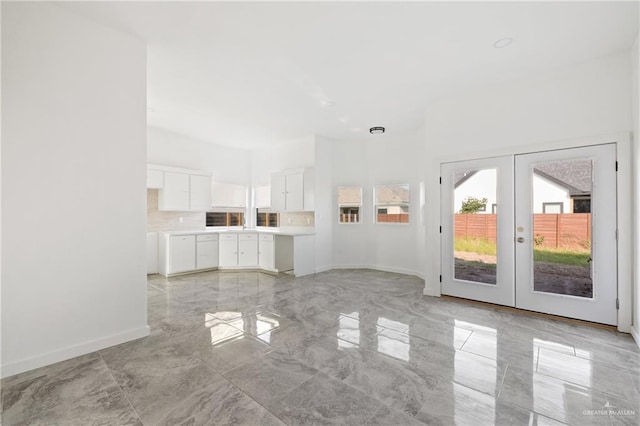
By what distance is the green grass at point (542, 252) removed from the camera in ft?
11.0

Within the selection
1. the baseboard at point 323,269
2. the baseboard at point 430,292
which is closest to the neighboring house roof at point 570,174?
the baseboard at point 430,292

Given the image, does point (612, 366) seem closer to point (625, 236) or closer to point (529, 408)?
point (529, 408)

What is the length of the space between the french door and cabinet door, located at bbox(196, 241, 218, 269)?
497 cm

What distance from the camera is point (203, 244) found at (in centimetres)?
633

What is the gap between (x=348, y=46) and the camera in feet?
10.0

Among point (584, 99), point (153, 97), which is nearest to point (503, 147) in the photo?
point (584, 99)

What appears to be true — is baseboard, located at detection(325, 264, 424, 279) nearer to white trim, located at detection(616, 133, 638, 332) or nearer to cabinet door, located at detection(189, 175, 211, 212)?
white trim, located at detection(616, 133, 638, 332)

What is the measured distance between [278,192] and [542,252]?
5.22 meters

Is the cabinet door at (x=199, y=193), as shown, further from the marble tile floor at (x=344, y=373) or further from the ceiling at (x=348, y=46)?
the marble tile floor at (x=344, y=373)

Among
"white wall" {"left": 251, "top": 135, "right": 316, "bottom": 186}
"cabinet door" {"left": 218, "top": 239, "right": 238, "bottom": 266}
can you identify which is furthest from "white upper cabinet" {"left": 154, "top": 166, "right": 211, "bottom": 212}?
"white wall" {"left": 251, "top": 135, "right": 316, "bottom": 186}

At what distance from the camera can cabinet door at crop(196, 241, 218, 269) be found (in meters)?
6.27

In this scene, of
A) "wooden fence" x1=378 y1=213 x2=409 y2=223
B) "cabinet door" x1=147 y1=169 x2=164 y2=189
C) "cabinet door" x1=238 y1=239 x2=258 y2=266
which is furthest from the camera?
"cabinet door" x1=238 y1=239 x2=258 y2=266

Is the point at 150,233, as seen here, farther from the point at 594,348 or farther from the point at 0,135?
the point at 594,348

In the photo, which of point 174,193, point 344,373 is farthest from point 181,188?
point 344,373
